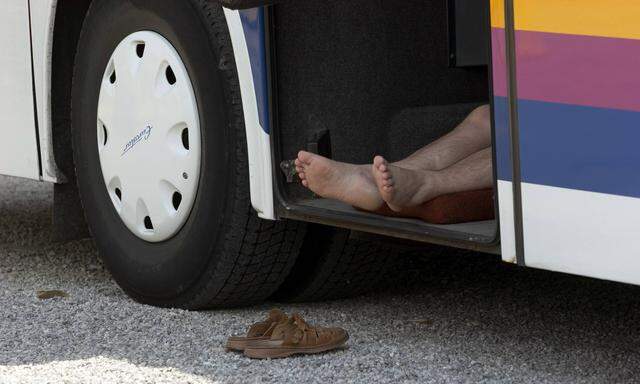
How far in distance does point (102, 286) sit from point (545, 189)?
2.07 metres

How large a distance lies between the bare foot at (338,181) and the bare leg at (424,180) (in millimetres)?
69

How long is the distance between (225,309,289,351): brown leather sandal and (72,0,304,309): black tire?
218 millimetres

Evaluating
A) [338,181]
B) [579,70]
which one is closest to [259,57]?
[338,181]

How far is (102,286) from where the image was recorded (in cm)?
427

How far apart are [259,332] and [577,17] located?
132 cm

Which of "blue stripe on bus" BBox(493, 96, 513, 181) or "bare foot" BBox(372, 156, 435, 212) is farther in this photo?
"bare foot" BBox(372, 156, 435, 212)

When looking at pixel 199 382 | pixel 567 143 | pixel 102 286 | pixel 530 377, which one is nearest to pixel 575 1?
pixel 567 143

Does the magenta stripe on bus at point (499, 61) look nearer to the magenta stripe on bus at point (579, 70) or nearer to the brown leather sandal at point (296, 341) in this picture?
the magenta stripe on bus at point (579, 70)

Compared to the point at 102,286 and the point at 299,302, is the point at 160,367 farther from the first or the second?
the point at 102,286

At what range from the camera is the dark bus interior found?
133 inches

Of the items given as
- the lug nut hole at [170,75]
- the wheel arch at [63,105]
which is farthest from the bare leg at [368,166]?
the wheel arch at [63,105]

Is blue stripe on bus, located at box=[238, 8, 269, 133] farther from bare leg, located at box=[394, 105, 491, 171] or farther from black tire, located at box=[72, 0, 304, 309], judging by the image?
bare leg, located at box=[394, 105, 491, 171]

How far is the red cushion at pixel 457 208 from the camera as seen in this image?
3061 mm

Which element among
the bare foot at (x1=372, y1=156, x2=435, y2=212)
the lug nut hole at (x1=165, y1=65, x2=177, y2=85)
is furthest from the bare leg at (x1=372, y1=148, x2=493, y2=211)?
the lug nut hole at (x1=165, y1=65, x2=177, y2=85)
